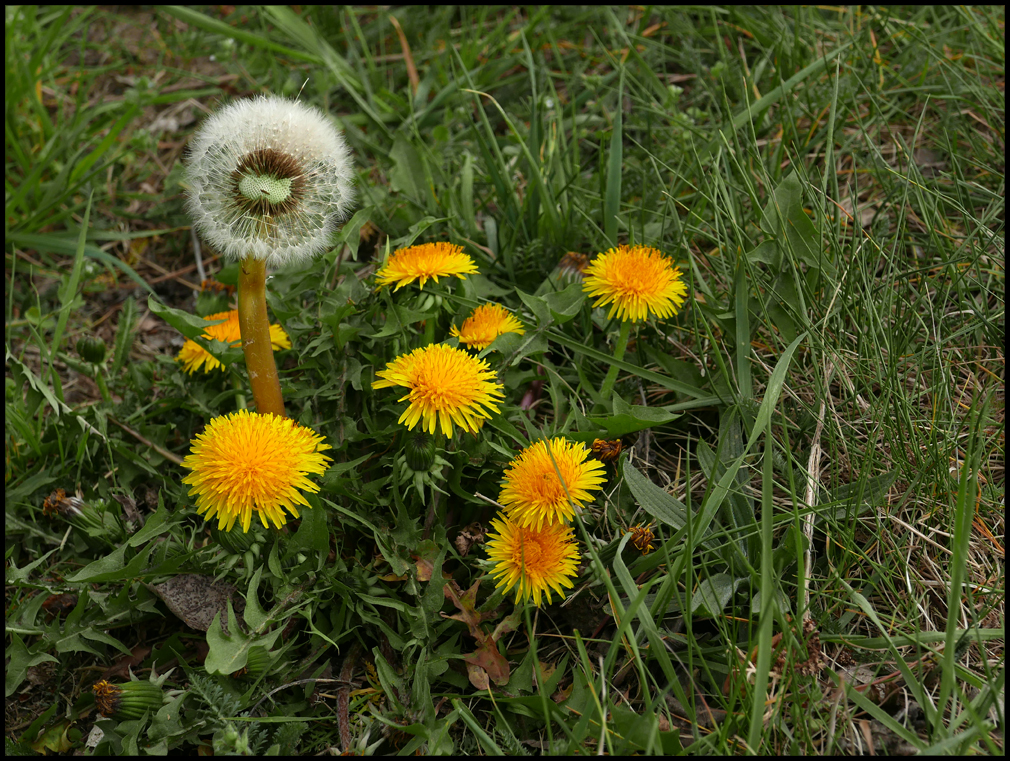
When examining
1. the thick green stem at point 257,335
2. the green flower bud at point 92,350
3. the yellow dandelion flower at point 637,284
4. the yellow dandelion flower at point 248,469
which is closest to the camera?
the yellow dandelion flower at point 248,469

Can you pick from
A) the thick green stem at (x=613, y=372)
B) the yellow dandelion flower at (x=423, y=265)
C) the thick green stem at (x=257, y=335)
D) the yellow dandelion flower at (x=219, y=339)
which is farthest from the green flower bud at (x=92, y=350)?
the thick green stem at (x=613, y=372)

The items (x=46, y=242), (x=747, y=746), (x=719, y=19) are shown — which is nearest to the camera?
(x=747, y=746)

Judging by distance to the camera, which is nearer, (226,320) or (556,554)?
(556,554)

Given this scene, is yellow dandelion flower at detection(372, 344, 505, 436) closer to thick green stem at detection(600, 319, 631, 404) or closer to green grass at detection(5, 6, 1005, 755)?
green grass at detection(5, 6, 1005, 755)

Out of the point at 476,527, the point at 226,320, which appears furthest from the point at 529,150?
the point at 476,527

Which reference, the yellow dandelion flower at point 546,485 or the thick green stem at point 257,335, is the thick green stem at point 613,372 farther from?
the thick green stem at point 257,335

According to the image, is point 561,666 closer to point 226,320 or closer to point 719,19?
point 226,320
